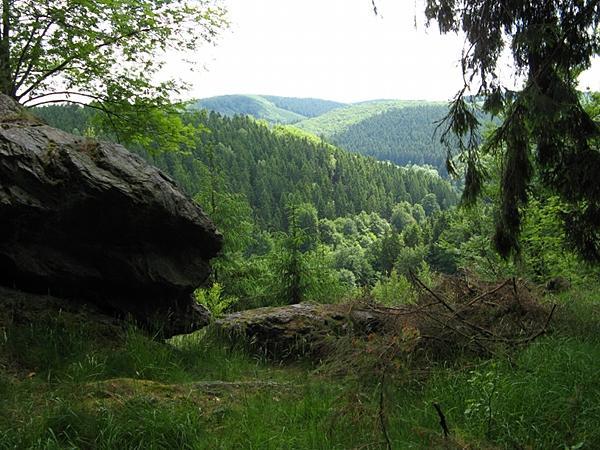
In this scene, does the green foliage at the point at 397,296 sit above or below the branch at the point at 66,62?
below

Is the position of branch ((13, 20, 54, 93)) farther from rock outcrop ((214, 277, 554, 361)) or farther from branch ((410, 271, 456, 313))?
branch ((410, 271, 456, 313))

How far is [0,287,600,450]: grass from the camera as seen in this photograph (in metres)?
3.15

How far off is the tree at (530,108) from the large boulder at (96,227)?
13.3ft

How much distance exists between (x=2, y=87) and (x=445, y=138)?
25.8 feet

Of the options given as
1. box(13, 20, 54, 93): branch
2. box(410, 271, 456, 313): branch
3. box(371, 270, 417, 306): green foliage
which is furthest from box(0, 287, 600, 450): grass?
box(13, 20, 54, 93): branch

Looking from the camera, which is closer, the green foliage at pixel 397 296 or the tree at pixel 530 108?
the tree at pixel 530 108

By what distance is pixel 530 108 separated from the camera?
5.05m

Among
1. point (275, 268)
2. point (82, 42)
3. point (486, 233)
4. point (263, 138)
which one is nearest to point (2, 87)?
point (82, 42)

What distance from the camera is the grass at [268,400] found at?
3.15m

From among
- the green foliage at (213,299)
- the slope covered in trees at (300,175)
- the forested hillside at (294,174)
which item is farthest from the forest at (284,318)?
the slope covered in trees at (300,175)

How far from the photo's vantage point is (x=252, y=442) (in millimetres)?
3275

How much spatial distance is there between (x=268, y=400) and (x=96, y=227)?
3.07 meters

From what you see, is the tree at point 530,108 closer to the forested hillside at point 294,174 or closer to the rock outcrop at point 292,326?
the rock outcrop at point 292,326

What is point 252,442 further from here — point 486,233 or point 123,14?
point 486,233
